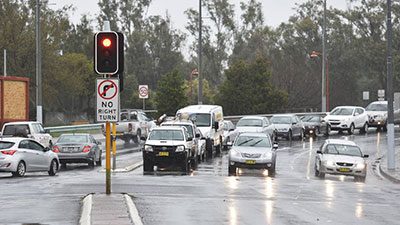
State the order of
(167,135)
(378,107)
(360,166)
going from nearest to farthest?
(360,166)
(167,135)
(378,107)

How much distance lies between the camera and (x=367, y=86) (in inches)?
3757

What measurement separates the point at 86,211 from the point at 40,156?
1543 centimetres

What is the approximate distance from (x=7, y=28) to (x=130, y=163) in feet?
100

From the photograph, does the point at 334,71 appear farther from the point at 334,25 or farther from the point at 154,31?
the point at 154,31

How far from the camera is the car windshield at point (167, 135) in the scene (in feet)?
111

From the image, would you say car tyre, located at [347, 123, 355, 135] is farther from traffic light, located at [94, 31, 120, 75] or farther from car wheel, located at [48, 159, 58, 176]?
traffic light, located at [94, 31, 120, 75]

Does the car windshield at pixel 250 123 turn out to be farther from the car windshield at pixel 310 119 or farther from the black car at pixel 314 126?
the car windshield at pixel 310 119

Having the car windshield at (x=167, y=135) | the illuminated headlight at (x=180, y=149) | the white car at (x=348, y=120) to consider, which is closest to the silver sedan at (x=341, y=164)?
the illuminated headlight at (x=180, y=149)

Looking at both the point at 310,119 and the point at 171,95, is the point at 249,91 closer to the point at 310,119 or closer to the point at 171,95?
the point at 171,95

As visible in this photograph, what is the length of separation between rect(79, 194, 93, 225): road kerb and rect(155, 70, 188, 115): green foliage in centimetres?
4576

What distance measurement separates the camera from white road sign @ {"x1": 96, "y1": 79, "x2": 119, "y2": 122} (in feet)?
58.7

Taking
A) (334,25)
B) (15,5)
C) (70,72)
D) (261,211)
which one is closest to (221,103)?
(70,72)

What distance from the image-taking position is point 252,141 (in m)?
33.9

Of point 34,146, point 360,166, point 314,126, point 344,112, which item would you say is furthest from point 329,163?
point 344,112
